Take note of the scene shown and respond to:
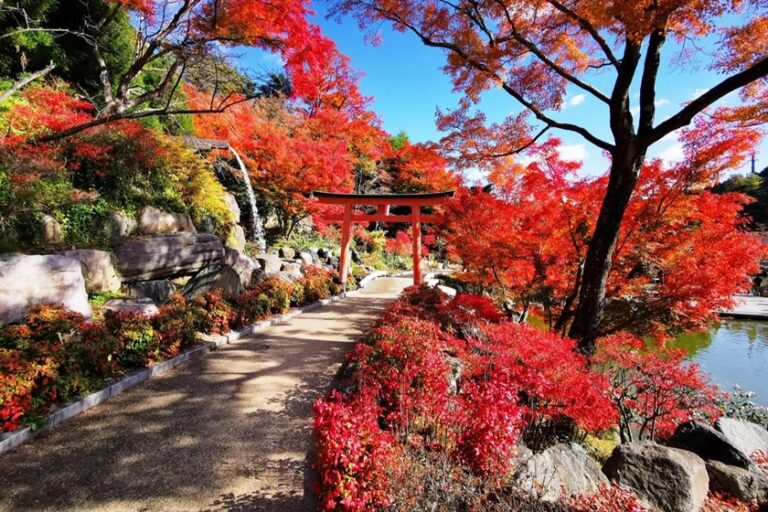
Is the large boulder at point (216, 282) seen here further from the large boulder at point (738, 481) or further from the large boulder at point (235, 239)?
the large boulder at point (738, 481)

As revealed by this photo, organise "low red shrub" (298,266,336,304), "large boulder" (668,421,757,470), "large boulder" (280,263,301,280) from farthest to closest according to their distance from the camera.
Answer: "large boulder" (280,263,301,280) → "low red shrub" (298,266,336,304) → "large boulder" (668,421,757,470)

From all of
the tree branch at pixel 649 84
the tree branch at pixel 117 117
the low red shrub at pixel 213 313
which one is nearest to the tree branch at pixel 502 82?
the tree branch at pixel 649 84

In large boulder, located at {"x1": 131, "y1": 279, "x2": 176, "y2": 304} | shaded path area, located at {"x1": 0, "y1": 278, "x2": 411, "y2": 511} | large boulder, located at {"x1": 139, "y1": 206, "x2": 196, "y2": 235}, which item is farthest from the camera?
large boulder, located at {"x1": 139, "y1": 206, "x2": 196, "y2": 235}

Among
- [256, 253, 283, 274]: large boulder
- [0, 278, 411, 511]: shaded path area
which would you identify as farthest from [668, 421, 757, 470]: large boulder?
[256, 253, 283, 274]: large boulder

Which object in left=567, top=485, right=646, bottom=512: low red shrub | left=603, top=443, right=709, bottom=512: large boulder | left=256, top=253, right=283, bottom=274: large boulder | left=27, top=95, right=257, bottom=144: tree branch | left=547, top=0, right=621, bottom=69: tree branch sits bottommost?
left=603, top=443, right=709, bottom=512: large boulder

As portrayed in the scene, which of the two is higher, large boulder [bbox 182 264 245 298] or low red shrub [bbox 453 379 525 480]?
large boulder [bbox 182 264 245 298]

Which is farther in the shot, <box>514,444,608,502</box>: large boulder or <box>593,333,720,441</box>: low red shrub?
<box>593,333,720,441</box>: low red shrub

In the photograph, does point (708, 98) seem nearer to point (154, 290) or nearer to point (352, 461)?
point (352, 461)

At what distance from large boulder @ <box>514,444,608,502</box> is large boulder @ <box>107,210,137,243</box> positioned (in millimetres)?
8802

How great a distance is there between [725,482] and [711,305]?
2846mm

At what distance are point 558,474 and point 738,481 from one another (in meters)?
2.44

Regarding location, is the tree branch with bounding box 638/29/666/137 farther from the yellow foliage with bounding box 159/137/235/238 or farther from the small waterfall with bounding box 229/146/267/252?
the small waterfall with bounding box 229/146/267/252

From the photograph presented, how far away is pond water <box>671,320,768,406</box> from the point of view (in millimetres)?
8719

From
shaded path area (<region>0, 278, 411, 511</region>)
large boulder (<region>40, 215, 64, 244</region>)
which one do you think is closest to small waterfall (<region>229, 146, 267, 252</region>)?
large boulder (<region>40, 215, 64, 244</region>)
